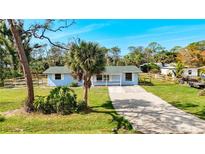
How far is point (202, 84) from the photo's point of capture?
9.26 metres

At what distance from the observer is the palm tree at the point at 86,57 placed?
5250 mm

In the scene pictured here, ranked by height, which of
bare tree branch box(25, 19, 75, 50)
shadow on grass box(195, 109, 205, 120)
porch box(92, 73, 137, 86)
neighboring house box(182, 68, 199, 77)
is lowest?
shadow on grass box(195, 109, 205, 120)

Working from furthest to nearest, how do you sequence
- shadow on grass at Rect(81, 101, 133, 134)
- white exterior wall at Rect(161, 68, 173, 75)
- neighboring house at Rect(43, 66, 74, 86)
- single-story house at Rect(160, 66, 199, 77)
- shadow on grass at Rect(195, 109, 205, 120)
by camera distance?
white exterior wall at Rect(161, 68, 173, 75) → single-story house at Rect(160, 66, 199, 77) → neighboring house at Rect(43, 66, 74, 86) → shadow on grass at Rect(195, 109, 205, 120) → shadow on grass at Rect(81, 101, 133, 134)

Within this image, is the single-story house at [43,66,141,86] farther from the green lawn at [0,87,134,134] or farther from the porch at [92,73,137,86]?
the green lawn at [0,87,134,134]

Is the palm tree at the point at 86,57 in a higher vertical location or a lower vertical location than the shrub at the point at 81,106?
higher

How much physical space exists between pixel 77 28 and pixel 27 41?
4.41 ft

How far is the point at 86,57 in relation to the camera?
5.30m

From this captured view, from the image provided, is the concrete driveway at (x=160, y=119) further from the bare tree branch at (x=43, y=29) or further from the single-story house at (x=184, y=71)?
the single-story house at (x=184, y=71)

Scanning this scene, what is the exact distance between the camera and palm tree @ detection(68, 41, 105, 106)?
5.25 meters

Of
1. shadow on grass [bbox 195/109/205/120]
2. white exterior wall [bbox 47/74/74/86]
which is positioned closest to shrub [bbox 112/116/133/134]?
shadow on grass [bbox 195/109/205/120]

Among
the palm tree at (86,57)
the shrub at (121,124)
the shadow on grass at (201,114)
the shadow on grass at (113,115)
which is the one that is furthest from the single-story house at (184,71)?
the shrub at (121,124)
